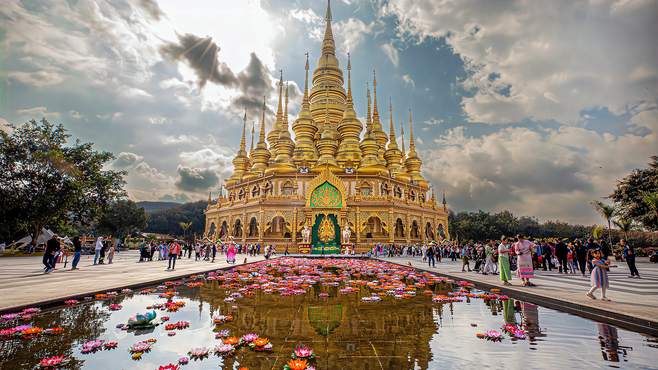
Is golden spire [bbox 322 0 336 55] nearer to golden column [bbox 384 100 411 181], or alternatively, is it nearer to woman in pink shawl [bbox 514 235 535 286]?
golden column [bbox 384 100 411 181]

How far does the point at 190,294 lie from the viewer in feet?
25.6

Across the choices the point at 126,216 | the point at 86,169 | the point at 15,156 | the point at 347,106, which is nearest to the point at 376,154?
the point at 347,106

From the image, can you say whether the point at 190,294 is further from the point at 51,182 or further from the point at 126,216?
the point at 126,216

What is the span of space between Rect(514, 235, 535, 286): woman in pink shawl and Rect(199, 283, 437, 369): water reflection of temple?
4.19m

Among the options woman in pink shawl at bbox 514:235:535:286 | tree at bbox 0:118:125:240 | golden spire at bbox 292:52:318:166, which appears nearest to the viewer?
woman in pink shawl at bbox 514:235:535:286

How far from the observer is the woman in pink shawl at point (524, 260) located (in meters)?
9.42

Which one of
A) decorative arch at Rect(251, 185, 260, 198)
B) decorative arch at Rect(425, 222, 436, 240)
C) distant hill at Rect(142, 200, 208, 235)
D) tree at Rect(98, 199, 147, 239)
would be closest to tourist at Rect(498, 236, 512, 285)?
decorative arch at Rect(425, 222, 436, 240)

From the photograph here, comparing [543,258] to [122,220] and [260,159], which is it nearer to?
[260,159]

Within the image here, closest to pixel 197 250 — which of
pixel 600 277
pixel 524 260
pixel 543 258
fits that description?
pixel 524 260

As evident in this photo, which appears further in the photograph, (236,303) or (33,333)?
(236,303)

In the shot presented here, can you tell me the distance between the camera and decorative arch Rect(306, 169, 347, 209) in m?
30.0

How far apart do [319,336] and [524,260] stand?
8.04 m

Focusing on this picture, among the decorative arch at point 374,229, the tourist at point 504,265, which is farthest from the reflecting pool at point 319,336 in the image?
the decorative arch at point 374,229

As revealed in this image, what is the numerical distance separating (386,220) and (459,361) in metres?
29.2
